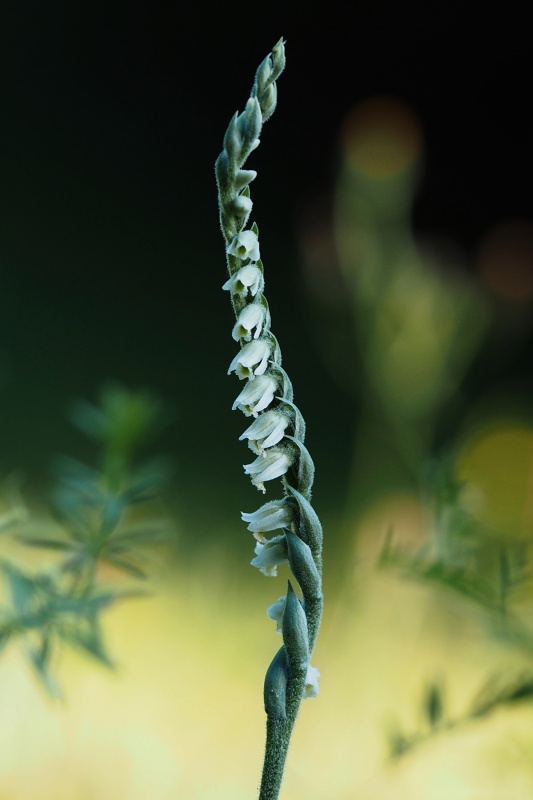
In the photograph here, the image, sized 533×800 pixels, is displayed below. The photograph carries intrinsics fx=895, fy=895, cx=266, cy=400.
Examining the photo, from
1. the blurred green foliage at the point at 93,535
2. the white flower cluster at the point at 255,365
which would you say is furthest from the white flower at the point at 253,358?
the blurred green foliage at the point at 93,535

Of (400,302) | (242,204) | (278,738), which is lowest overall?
(278,738)

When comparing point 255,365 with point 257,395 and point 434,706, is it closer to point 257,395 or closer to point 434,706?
point 257,395

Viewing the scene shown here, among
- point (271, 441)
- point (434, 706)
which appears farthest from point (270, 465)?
point (434, 706)

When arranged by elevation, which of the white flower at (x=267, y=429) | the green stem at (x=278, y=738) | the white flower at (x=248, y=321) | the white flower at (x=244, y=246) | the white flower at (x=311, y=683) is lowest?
the green stem at (x=278, y=738)

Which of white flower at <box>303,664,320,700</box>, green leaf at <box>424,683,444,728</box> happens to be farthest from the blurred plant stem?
white flower at <box>303,664,320,700</box>

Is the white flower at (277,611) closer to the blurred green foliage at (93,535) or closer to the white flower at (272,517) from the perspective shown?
the white flower at (272,517)

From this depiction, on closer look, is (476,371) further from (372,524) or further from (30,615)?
(30,615)
